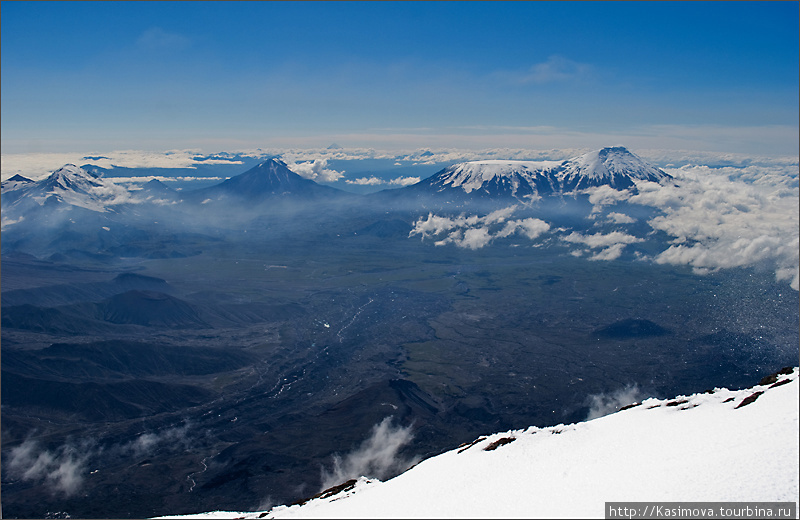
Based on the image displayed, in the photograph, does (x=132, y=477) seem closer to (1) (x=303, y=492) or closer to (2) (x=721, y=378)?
(1) (x=303, y=492)

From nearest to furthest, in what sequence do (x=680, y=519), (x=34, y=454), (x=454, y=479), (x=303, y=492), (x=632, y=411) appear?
(x=680, y=519) < (x=454, y=479) < (x=632, y=411) < (x=303, y=492) < (x=34, y=454)

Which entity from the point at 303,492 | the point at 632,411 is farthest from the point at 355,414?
the point at 632,411

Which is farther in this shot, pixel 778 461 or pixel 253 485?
pixel 253 485

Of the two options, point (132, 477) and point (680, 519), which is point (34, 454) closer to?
point (132, 477)

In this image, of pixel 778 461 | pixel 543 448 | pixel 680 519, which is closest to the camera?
pixel 680 519

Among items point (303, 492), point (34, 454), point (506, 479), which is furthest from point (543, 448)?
point (34, 454)

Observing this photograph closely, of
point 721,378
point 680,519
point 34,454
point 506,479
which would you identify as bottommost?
point 721,378

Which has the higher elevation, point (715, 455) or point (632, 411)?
point (715, 455)
